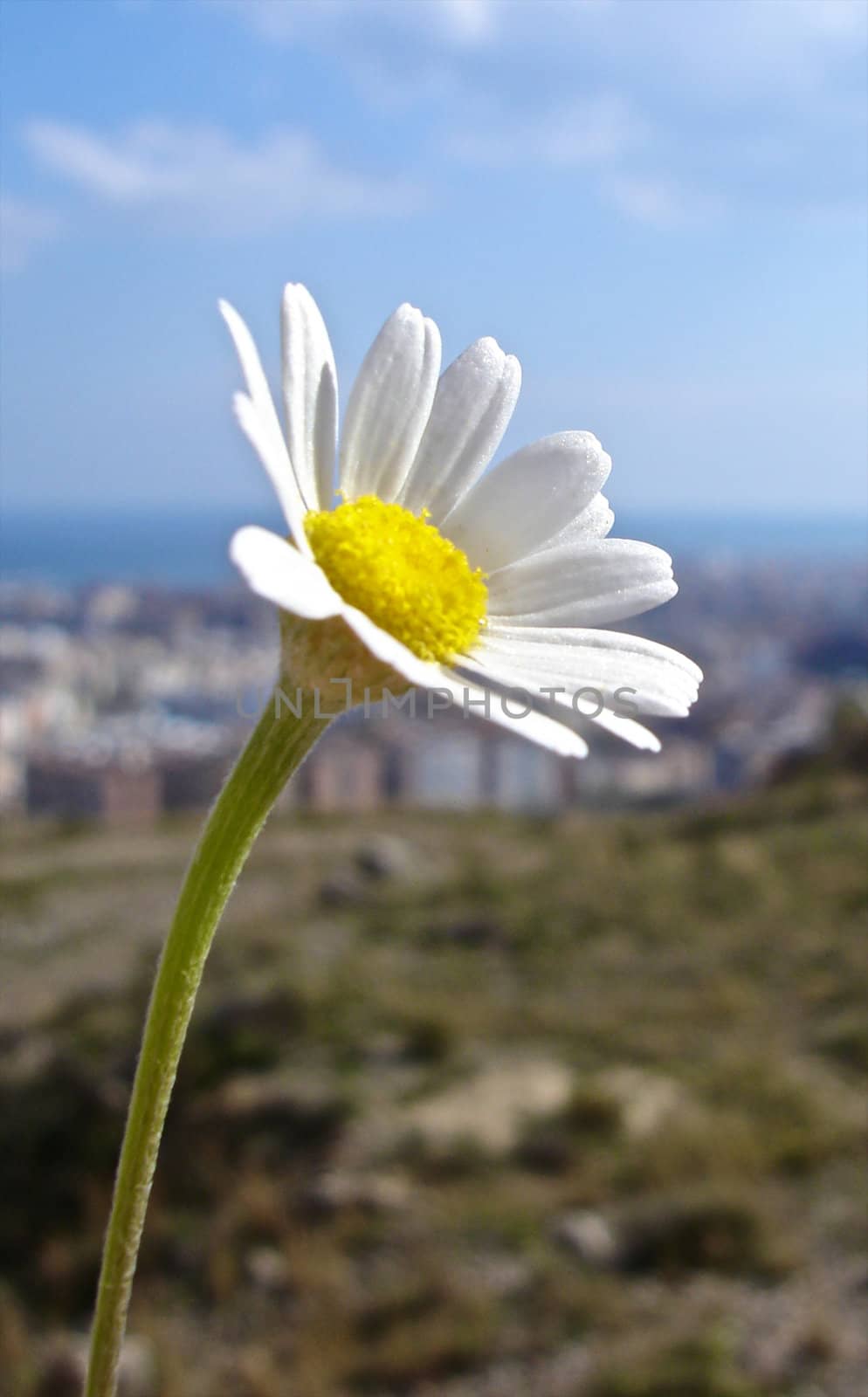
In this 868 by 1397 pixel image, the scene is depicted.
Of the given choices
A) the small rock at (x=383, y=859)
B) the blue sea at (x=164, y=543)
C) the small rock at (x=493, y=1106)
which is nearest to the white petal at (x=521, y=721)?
the small rock at (x=493, y=1106)

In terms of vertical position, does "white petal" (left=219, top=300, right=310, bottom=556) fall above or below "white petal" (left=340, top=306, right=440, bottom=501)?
below

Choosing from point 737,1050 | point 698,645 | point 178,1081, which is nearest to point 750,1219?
point 737,1050

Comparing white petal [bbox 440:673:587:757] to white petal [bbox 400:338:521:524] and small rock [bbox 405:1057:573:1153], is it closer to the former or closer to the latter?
white petal [bbox 400:338:521:524]

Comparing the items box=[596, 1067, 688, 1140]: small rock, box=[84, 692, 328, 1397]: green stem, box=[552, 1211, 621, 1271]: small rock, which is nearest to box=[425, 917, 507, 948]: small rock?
box=[596, 1067, 688, 1140]: small rock

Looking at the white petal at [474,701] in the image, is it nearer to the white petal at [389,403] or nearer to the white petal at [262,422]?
the white petal at [262,422]

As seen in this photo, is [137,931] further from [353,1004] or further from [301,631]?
[301,631]
